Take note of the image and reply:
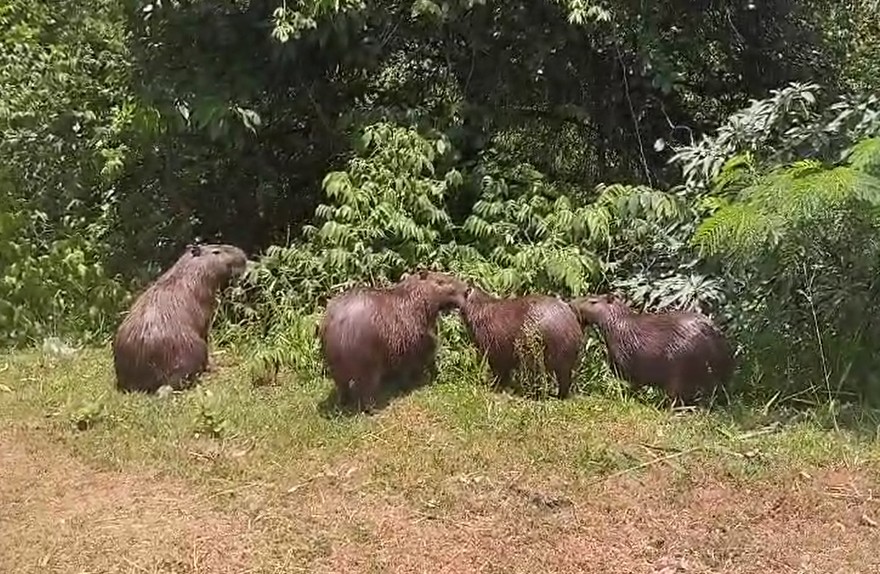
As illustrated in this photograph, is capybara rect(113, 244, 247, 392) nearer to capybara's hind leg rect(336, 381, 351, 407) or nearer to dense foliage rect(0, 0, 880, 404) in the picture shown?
dense foliage rect(0, 0, 880, 404)

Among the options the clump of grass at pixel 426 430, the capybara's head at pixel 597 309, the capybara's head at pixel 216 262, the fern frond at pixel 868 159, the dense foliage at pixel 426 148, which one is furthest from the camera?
the capybara's head at pixel 216 262

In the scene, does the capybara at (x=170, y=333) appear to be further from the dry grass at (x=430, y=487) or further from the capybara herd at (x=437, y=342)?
the dry grass at (x=430, y=487)

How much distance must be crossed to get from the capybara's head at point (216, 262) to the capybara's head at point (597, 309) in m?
2.04

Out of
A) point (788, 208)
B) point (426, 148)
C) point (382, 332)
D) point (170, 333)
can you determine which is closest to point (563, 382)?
point (382, 332)

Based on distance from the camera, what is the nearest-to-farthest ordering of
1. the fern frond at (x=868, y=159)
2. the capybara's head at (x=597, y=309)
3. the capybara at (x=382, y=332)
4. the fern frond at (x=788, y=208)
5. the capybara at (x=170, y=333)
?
the fern frond at (x=788, y=208), the fern frond at (x=868, y=159), the capybara at (x=382, y=332), the capybara's head at (x=597, y=309), the capybara at (x=170, y=333)

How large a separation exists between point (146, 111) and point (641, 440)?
13.3ft

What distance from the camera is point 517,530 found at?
14.2 feet

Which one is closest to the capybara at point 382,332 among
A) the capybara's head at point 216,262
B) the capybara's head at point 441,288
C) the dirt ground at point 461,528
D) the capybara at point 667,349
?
the capybara's head at point 441,288

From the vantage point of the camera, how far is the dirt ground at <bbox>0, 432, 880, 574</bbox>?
4.12 m

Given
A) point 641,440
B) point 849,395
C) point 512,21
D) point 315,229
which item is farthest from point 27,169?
point 849,395

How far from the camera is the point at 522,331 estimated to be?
5.52 meters

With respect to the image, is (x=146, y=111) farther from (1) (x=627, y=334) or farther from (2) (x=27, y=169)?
(1) (x=627, y=334)

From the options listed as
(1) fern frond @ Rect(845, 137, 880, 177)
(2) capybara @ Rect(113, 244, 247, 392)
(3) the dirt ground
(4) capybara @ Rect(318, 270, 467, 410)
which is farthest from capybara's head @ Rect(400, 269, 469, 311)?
(1) fern frond @ Rect(845, 137, 880, 177)

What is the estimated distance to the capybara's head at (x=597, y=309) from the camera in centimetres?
570
